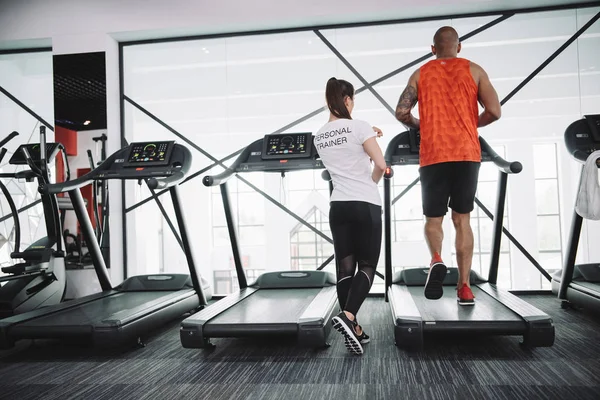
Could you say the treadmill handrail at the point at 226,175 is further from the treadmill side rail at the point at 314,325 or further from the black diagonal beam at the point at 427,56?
the black diagonal beam at the point at 427,56

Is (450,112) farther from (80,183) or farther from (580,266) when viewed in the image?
(80,183)

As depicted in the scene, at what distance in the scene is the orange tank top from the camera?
2.85 meters

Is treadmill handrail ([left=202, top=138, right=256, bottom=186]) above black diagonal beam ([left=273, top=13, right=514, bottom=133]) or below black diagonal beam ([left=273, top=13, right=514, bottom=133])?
below

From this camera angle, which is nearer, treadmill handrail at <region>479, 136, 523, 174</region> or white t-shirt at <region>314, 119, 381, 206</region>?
white t-shirt at <region>314, 119, 381, 206</region>

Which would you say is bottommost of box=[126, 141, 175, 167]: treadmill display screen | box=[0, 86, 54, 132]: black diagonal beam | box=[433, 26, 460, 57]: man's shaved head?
box=[126, 141, 175, 167]: treadmill display screen

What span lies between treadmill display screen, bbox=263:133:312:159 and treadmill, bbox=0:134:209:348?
696mm

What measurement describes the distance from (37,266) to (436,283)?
3.45m

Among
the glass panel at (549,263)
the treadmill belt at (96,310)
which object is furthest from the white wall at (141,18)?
the treadmill belt at (96,310)

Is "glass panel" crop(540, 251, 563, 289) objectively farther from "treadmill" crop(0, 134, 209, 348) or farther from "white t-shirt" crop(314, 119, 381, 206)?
"treadmill" crop(0, 134, 209, 348)

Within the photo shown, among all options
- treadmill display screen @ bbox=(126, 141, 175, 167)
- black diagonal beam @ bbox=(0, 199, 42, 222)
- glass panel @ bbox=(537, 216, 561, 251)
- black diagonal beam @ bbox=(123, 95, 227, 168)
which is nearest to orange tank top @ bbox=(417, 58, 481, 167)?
A: treadmill display screen @ bbox=(126, 141, 175, 167)


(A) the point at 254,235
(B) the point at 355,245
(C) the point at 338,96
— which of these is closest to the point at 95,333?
(B) the point at 355,245

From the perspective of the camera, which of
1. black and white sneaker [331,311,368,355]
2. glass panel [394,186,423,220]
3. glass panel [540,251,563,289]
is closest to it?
black and white sneaker [331,311,368,355]

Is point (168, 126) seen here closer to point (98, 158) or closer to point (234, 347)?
point (98, 158)

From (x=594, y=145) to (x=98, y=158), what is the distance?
4.83 m
